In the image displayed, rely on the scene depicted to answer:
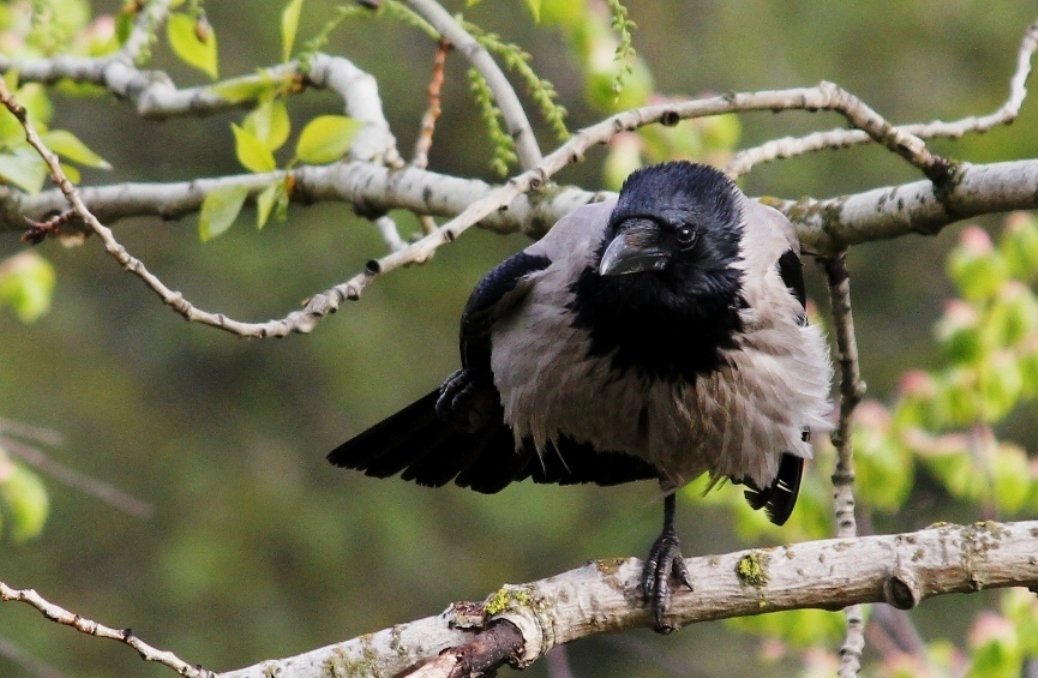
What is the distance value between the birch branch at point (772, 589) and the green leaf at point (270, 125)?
152 cm

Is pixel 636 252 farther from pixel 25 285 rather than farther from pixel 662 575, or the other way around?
pixel 25 285

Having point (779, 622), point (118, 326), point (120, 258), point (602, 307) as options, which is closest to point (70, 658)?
point (118, 326)

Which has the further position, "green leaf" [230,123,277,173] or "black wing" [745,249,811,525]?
"black wing" [745,249,811,525]

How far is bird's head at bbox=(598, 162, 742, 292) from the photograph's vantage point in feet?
11.5

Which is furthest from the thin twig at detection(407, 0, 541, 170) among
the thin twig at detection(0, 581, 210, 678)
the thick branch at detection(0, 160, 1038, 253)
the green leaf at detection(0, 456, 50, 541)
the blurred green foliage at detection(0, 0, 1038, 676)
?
the blurred green foliage at detection(0, 0, 1038, 676)

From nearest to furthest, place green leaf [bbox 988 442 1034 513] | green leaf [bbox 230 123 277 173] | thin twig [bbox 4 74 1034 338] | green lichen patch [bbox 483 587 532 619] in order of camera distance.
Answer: thin twig [bbox 4 74 1034 338] → green lichen patch [bbox 483 587 532 619] → green leaf [bbox 230 123 277 173] → green leaf [bbox 988 442 1034 513]

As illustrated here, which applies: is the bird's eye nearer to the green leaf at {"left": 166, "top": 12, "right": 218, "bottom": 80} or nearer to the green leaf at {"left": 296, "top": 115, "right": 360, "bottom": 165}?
the green leaf at {"left": 296, "top": 115, "right": 360, "bottom": 165}

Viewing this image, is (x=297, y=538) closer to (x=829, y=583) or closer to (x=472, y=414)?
(x=472, y=414)

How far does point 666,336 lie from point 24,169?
159cm

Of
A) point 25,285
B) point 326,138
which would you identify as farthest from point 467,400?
point 25,285

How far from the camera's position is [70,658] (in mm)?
10359

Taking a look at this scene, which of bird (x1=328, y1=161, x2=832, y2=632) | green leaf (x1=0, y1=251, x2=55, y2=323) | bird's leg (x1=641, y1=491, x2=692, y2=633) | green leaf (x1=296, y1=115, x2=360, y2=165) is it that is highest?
green leaf (x1=0, y1=251, x2=55, y2=323)

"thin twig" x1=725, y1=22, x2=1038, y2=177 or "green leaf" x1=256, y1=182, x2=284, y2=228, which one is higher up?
"thin twig" x1=725, y1=22, x2=1038, y2=177

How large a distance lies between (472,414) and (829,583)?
157cm
